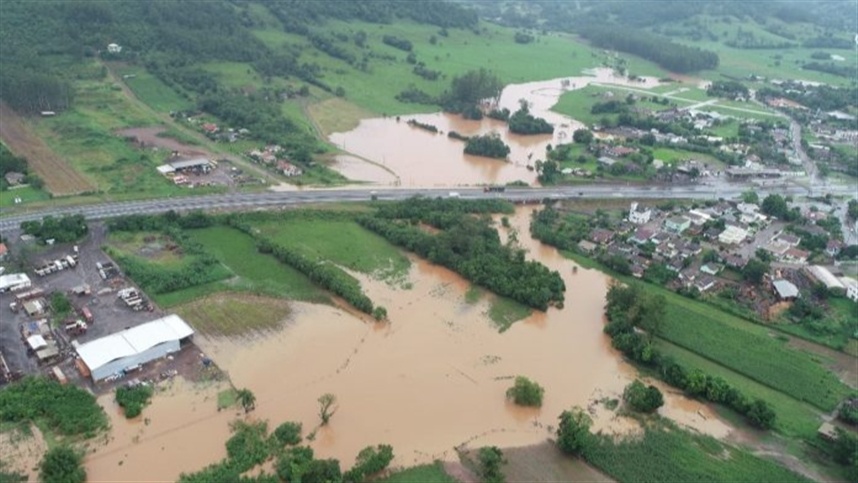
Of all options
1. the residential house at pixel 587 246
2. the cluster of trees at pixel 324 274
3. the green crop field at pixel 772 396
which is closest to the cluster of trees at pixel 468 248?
the residential house at pixel 587 246

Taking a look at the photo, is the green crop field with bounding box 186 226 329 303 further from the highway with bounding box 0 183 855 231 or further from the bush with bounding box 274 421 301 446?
the bush with bounding box 274 421 301 446

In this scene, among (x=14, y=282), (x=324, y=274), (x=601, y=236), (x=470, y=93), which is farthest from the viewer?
(x=470, y=93)

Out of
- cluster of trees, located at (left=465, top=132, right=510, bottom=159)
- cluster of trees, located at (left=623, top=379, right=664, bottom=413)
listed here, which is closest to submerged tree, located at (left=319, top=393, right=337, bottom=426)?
cluster of trees, located at (left=623, top=379, right=664, bottom=413)

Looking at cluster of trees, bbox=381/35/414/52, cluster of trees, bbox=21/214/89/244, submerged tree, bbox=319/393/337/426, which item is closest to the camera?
submerged tree, bbox=319/393/337/426

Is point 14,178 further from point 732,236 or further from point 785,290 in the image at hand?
point 785,290

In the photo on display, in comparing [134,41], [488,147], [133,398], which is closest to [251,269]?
[133,398]

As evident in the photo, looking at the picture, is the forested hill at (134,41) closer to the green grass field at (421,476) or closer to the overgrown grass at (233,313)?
the overgrown grass at (233,313)
